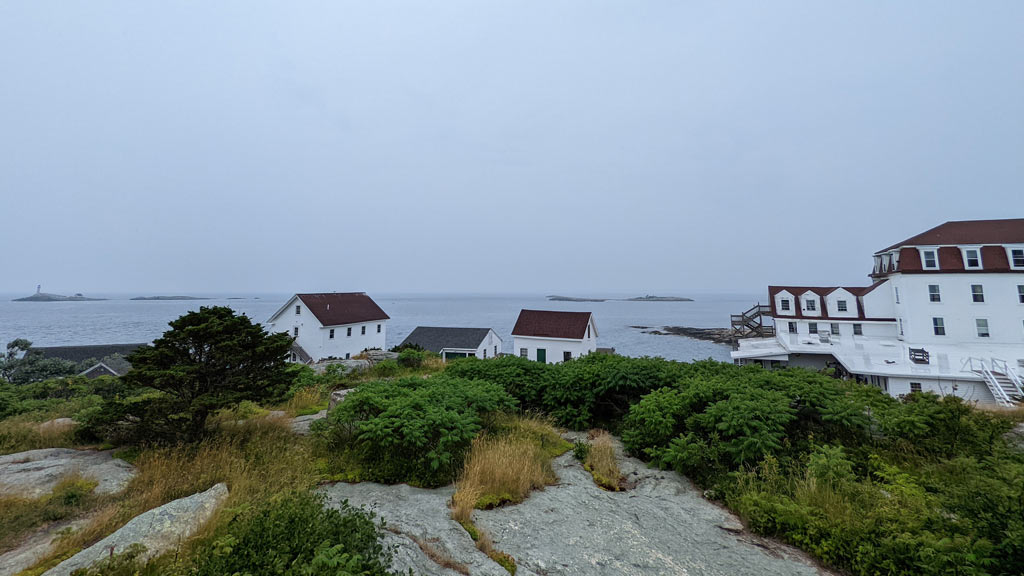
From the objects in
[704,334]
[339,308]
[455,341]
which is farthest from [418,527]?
[704,334]

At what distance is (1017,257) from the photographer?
2883 centimetres

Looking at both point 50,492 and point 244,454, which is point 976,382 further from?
point 50,492

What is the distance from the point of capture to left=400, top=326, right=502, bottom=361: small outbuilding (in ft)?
133

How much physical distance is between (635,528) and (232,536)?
4.74 meters

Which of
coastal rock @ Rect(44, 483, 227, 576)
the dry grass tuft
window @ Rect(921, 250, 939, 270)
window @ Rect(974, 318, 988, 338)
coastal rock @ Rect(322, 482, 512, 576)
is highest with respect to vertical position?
window @ Rect(921, 250, 939, 270)

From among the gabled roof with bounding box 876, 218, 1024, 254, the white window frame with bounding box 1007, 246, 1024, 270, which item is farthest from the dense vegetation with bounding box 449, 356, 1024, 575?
the white window frame with bounding box 1007, 246, 1024, 270

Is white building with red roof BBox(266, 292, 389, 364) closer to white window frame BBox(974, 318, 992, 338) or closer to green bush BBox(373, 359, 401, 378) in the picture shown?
green bush BBox(373, 359, 401, 378)

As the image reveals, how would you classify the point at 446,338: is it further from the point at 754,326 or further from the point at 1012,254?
the point at 1012,254

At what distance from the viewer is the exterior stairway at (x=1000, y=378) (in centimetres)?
2039

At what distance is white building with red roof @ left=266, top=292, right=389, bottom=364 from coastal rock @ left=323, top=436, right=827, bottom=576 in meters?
34.0

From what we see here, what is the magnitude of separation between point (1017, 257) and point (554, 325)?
36.3 m

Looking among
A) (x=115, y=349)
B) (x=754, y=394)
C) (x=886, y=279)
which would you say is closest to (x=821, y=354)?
(x=886, y=279)

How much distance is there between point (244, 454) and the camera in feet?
21.6

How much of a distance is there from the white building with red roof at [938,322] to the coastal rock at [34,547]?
35360 mm
